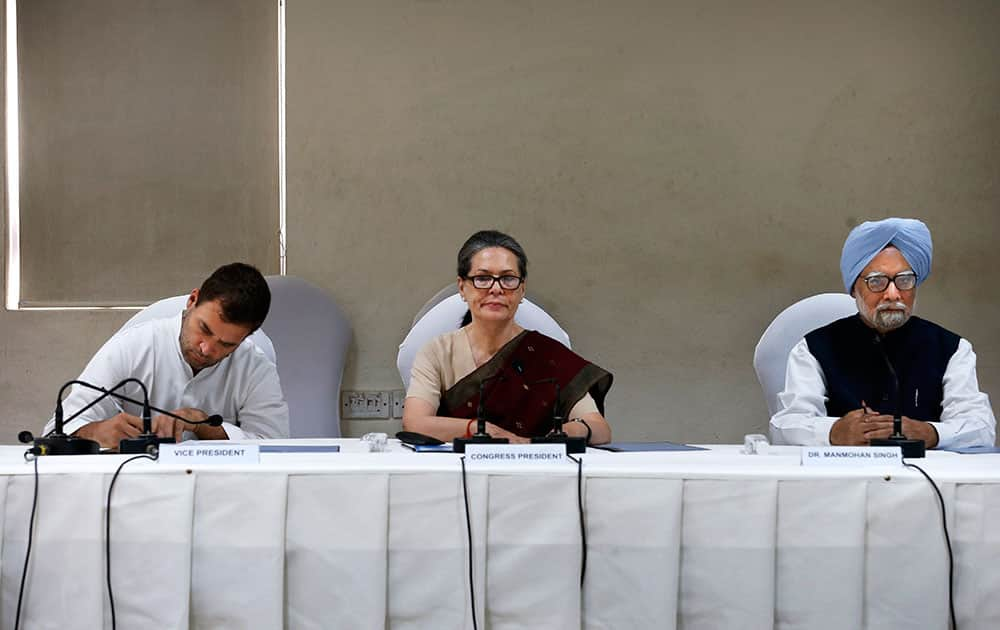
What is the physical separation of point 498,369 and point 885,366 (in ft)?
2.96

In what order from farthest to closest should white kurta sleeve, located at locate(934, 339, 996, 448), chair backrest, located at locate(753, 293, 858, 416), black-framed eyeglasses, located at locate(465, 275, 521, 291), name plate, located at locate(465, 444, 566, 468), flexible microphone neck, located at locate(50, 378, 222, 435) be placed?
chair backrest, located at locate(753, 293, 858, 416) → black-framed eyeglasses, located at locate(465, 275, 521, 291) → white kurta sleeve, located at locate(934, 339, 996, 448) → flexible microphone neck, located at locate(50, 378, 222, 435) → name plate, located at locate(465, 444, 566, 468)

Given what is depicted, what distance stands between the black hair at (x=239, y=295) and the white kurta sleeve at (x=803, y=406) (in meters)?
1.19

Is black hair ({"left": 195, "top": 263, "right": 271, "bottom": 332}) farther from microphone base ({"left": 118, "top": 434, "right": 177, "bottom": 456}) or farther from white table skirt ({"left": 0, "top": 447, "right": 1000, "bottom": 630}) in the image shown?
white table skirt ({"left": 0, "top": 447, "right": 1000, "bottom": 630})

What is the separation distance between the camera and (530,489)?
58.4 inches

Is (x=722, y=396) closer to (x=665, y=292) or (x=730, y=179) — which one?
(x=665, y=292)

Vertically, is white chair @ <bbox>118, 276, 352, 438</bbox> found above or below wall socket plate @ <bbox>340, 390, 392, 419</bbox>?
above

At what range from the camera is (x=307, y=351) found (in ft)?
11.3

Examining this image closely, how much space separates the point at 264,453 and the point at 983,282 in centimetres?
294

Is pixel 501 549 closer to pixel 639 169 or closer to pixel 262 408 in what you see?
pixel 262 408

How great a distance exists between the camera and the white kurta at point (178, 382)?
7.59 ft

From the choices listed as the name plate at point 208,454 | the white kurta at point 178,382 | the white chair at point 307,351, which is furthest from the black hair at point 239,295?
the white chair at point 307,351

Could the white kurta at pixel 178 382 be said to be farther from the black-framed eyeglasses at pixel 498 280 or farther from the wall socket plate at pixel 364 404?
the wall socket plate at pixel 364 404

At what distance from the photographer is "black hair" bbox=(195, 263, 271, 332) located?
85.2 inches

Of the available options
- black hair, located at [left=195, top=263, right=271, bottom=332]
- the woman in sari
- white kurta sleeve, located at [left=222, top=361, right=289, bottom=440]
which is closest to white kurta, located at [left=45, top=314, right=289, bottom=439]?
white kurta sleeve, located at [left=222, top=361, right=289, bottom=440]
